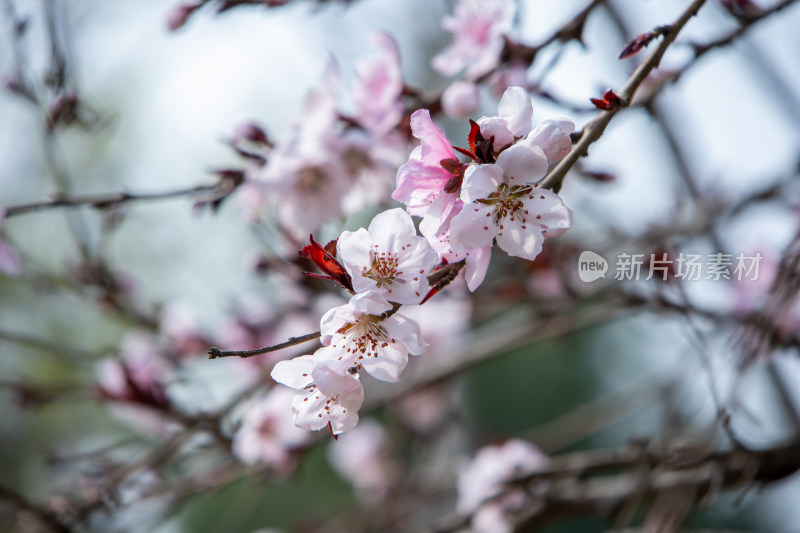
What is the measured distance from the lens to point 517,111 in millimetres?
867

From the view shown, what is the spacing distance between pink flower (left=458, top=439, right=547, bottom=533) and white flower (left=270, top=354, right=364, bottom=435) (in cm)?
100

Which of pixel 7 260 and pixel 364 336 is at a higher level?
pixel 7 260

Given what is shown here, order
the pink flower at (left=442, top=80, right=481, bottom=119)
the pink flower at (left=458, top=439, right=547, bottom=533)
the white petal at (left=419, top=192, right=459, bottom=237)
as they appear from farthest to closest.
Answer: the pink flower at (left=458, top=439, right=547, bottom=533), the pink flower at (left=442, top=80, right=481, bottom=119), the white petal at (left=419, top=192, right=459, bottom=237)

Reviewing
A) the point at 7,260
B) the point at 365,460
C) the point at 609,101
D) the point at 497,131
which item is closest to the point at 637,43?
the point at 609,101

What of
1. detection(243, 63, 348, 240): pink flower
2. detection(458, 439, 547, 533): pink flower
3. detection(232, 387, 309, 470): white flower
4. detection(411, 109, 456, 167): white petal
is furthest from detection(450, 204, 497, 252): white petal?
detection(232, 387, 309, 470): white flower

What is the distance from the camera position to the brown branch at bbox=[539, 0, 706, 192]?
0.82m

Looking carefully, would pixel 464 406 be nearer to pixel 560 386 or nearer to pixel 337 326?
pixel 337 326

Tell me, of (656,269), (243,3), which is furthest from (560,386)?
(243,3)

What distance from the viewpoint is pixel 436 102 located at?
159 cm

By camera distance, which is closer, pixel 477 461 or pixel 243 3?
pixel 243 3

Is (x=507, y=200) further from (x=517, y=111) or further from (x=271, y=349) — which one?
(x=271, y=349)

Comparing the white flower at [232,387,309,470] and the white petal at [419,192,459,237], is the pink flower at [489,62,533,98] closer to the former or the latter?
the white petal at [419,192,459,237]

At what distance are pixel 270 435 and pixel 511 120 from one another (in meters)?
1.55

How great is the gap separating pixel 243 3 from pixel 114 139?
594cm
